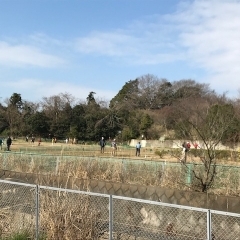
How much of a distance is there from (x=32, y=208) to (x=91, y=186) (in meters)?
5.34

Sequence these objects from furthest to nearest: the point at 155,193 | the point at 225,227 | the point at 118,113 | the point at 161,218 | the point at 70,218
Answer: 1. the point at 118,113
2. the point at 155,193
3. the point at 161,218
4. the point at 225,227
5. the point at 70,218

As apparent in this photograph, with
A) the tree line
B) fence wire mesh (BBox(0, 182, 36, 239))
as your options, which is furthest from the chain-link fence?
the tree line

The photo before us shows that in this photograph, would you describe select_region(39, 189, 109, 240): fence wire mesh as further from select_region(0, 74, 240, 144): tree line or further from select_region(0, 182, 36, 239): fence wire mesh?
select_region(0, 74, 240, 144): tree line

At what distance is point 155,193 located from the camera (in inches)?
461

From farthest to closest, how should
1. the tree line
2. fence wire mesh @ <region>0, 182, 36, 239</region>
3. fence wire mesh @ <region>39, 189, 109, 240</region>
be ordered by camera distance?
1. the tree line
2. fence wire mesh @ <region>0, 182, 36, 239</region>
3. fence wire mesh @ <region>39, 189, 109, 240</region>

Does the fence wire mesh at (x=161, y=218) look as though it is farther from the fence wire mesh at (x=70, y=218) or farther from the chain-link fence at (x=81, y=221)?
the fence wire mesh at (x=70, y=218)

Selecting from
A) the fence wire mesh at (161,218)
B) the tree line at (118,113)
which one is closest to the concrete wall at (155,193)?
the fence wire mesh at (161,218)

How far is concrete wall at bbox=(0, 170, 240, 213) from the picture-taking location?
10266 mm

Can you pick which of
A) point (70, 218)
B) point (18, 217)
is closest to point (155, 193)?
point (18, 217)

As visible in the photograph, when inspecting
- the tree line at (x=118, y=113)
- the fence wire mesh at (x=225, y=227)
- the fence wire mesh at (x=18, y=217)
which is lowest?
the fence wire mesh at (x=225, y=227)

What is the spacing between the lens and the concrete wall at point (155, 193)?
404 inches

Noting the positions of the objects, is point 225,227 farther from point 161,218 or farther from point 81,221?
point 81,221

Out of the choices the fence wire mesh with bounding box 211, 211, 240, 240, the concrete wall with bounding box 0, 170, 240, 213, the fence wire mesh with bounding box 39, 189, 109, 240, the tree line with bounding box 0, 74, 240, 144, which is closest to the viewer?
the fence wire mesh with bounding box 39, 189, 109, 240

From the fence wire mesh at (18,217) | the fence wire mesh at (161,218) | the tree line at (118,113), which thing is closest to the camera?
the fence wire mesh at (18,217)
